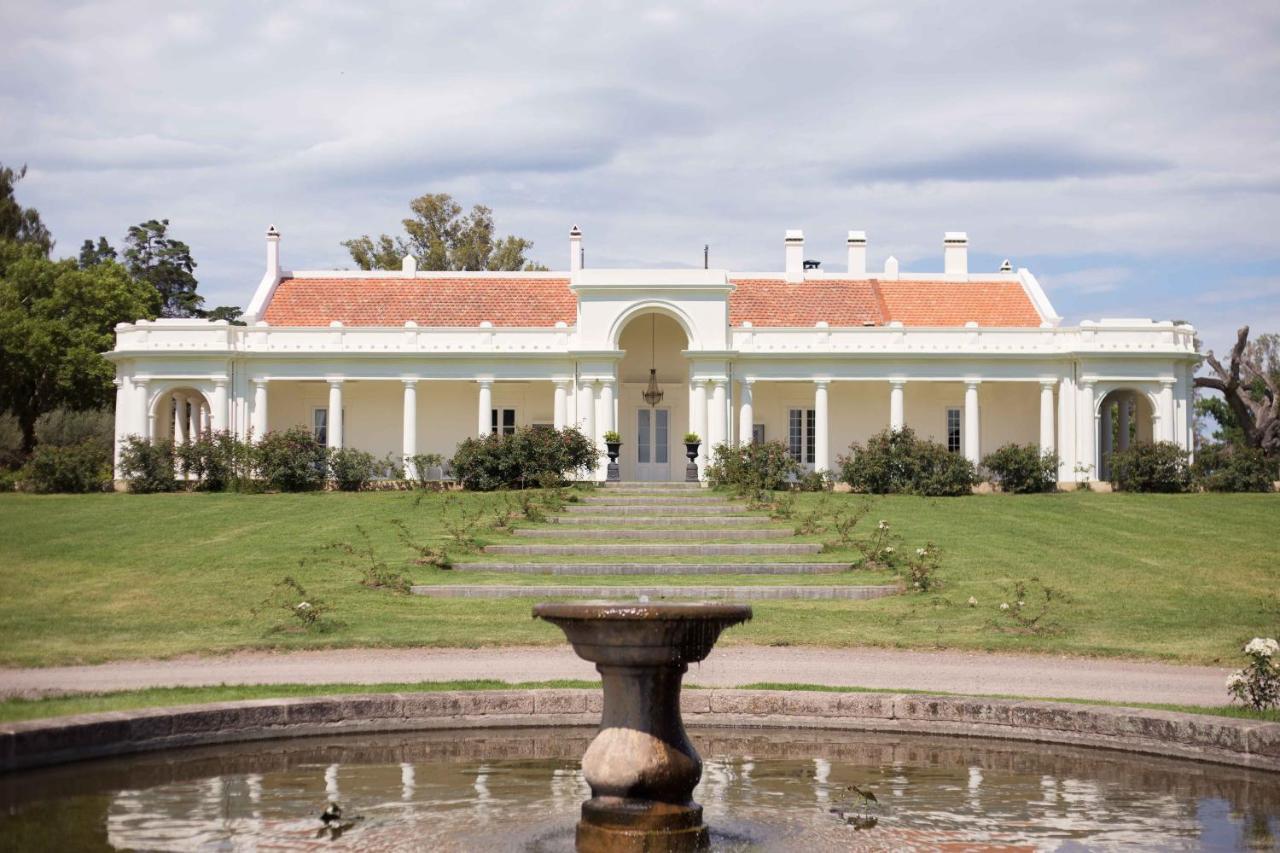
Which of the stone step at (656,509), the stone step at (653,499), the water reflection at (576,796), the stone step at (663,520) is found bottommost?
the water reflection at (576,796)

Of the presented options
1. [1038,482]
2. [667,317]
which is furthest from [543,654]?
[667,317]

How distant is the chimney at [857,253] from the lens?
151 feet

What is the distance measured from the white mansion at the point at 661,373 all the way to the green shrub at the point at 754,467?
11.5ft

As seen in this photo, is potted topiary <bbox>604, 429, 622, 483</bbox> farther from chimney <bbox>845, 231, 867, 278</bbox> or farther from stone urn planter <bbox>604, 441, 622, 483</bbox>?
chimney <bbox>845, 231, 867, 278</bbox>

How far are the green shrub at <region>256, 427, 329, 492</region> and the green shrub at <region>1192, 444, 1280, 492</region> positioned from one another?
2322 centimetres

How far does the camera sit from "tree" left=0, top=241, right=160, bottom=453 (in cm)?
4919

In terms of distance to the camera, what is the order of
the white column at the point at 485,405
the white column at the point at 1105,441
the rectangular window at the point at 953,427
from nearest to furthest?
1. the white column at the point at 485,405
2. the white column at the point at 1105,441
3. the rectangular window at the point at 953,427

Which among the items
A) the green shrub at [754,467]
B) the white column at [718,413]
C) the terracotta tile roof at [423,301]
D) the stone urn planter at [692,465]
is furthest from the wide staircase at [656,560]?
the terracotta tile roof at [423,301]

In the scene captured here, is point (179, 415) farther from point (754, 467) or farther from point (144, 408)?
point (754, 467)

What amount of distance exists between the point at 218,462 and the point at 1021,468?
2109 cm

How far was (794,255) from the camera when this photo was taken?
149ft

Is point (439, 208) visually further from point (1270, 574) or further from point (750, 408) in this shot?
point (1270, 574)

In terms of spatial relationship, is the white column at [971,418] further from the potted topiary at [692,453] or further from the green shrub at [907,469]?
the potted topiary at [692,453]

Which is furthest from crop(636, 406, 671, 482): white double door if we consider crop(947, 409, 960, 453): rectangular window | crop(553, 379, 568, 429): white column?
crop(947, 409, 960, 453): rectangular window
